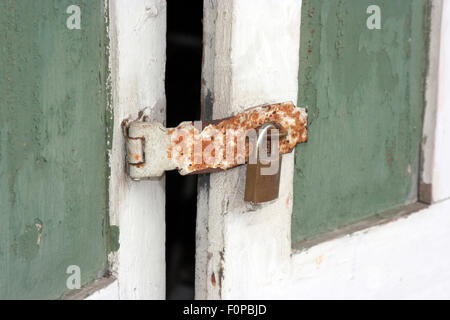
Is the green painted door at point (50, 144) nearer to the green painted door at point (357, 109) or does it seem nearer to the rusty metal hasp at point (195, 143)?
the rusty metal hasp at point (195, 143)

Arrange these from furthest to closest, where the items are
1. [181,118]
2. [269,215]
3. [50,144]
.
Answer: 1. [181,118]
2. [269,215]
3. [50,144]

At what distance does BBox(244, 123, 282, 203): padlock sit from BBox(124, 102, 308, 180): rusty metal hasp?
1cm

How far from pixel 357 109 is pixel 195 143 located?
331 mm

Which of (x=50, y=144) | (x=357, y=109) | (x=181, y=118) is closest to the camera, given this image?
(x=50, y=144)

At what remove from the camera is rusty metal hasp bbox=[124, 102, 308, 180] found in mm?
668

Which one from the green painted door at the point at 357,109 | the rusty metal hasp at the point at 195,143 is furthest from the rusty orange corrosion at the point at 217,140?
the green painted door at the point at 357,109

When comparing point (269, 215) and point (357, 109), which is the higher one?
point (357, 109)

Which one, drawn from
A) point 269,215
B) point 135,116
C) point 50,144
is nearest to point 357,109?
point 269,215

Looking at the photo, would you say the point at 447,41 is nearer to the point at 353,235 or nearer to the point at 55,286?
the point at 353,235

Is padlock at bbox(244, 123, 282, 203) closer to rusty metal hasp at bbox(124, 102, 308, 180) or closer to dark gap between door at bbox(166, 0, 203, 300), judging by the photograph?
rusty metal hasp at bbox(124, 102, 308, 180)

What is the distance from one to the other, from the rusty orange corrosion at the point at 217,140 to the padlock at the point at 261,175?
0.05 feet

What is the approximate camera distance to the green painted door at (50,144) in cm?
59

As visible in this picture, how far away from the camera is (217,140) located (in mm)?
694

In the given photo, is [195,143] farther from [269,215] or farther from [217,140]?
[269,215]
